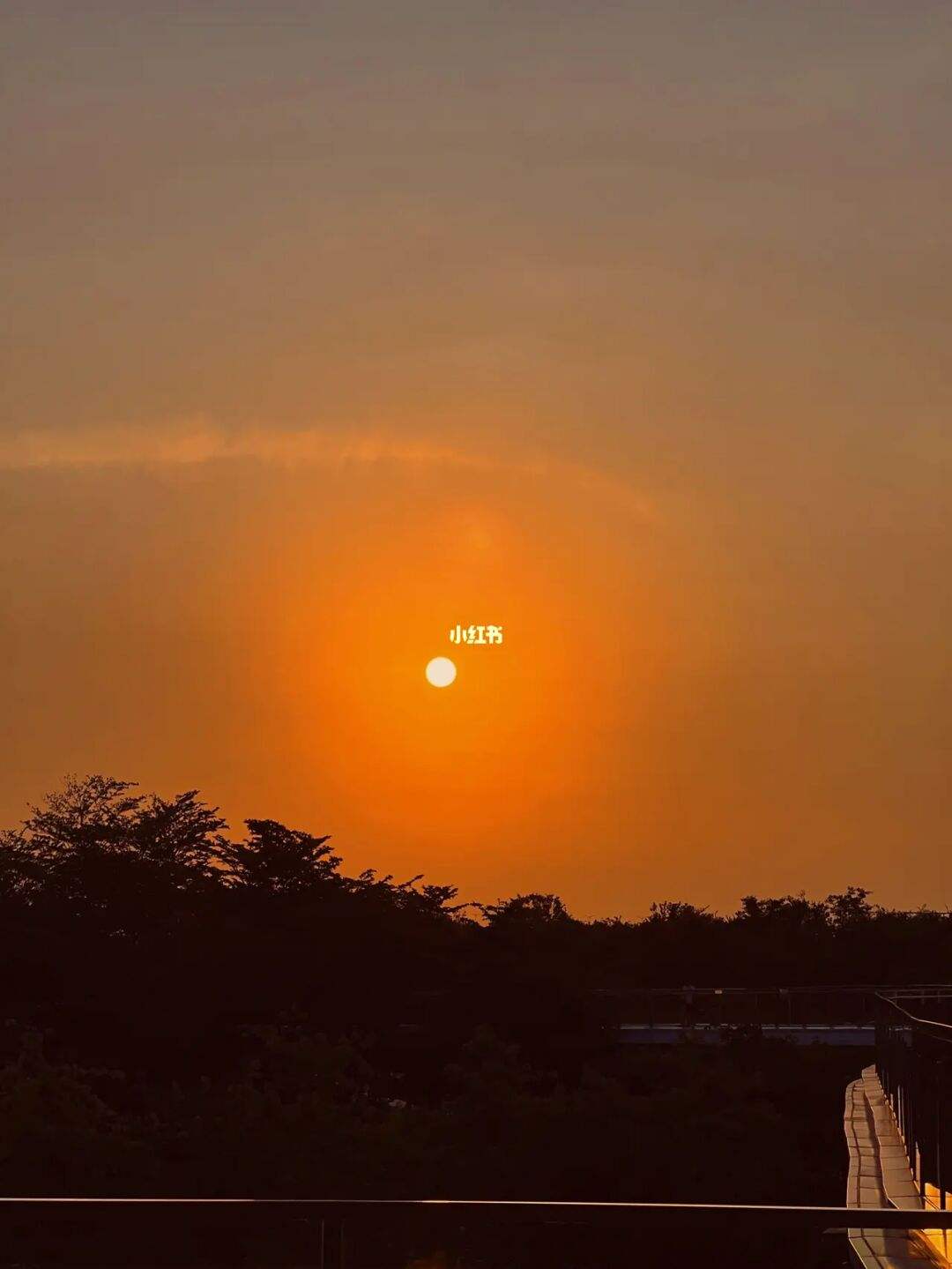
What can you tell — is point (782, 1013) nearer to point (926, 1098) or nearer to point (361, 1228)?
point (926, 1098)

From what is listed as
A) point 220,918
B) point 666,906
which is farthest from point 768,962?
point 666,906

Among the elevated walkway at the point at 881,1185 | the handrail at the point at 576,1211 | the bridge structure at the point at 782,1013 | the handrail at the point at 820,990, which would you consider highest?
the handrail at the point at 820,990

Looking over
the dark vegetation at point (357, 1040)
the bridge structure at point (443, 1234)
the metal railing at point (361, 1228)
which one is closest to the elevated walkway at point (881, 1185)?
the bridge structure at point (443, 1234)

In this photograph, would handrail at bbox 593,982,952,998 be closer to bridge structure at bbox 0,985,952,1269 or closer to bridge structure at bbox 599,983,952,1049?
bridge structure at bbox 599,983,952,1049

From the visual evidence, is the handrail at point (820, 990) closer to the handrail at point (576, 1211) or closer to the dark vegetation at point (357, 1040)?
the dark vegetation at point (357, 1040)

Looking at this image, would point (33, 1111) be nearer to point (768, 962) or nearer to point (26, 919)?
point (26, 919)
